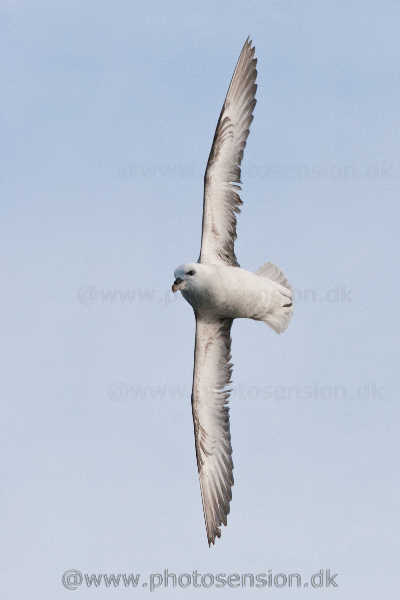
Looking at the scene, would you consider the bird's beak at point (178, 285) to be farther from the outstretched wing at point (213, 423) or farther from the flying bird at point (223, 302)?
the outstretched wing at point (213, 423)

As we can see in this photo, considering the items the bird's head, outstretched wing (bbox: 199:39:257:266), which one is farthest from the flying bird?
the bird's head

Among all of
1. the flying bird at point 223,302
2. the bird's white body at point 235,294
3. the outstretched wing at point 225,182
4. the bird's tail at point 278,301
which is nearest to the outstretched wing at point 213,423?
the flying bird at point 223,302

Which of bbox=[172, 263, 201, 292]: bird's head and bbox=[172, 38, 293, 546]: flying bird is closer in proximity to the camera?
bbox=[172, 263, 201, 292]: bird's head

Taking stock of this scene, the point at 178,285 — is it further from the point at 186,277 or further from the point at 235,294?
the point at 235,294

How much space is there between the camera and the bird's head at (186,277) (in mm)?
12992

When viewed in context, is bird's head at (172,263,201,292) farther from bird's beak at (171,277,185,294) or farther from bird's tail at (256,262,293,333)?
bird's tail at (256,262,293,333)

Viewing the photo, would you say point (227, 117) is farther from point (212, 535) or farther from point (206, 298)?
point (212, 535)

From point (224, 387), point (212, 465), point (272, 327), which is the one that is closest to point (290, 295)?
point (272, 327)

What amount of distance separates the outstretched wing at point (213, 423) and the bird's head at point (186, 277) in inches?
42.0

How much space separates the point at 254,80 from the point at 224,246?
2253 mm

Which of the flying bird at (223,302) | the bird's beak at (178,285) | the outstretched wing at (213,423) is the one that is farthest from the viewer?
the outstretched wing at (213,423)

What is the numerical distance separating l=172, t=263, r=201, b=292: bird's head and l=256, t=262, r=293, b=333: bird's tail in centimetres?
135

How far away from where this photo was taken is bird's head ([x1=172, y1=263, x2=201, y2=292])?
13.0 m

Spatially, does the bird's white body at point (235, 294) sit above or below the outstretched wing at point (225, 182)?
below
